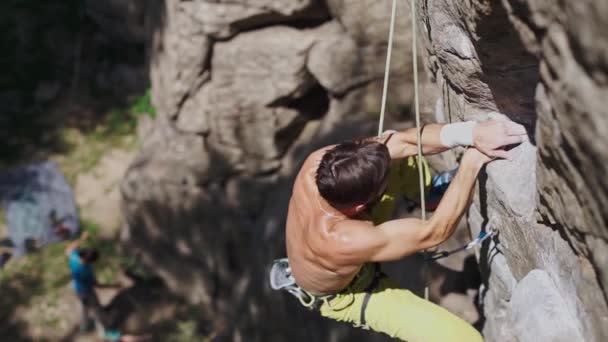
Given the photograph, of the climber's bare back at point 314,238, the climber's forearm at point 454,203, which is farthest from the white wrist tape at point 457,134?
the climber's bare back at point 314,238

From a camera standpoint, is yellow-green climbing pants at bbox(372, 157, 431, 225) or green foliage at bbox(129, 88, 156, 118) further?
green foliage at bbox(129, 88, 156, 118)

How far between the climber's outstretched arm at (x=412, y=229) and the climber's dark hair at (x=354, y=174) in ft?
0.42

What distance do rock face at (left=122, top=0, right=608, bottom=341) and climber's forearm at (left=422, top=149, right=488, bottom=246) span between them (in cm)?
12

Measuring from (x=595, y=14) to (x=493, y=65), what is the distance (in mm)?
1087

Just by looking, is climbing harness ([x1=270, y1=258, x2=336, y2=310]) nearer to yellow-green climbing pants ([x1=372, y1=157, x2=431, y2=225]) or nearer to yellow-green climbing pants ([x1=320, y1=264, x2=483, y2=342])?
yellow-green climbing pants ([x1=320, y1=264, x2=483, y2=342])

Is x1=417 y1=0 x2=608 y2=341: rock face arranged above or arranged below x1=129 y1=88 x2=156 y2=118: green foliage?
above

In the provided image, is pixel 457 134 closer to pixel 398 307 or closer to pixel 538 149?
pixel 538 149

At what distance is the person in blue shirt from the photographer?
22.9 ft

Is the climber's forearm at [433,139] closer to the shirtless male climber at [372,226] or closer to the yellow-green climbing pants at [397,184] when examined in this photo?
the shirtless male climber at [372,226]

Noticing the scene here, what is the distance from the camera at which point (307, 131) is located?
662cm

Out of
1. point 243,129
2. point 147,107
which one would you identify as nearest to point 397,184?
point 243,129

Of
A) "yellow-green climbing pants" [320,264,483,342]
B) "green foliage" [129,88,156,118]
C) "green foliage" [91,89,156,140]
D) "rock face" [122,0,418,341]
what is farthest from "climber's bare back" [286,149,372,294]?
"green foliage" [91,89,156,140]

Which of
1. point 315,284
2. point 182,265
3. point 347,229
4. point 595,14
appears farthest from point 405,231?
point 182,265

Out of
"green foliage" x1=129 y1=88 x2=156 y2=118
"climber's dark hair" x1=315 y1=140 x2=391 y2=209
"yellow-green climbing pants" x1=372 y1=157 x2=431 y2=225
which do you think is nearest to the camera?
"climber's dark hair" x1=315 y1=140 x2=391 y2=209
